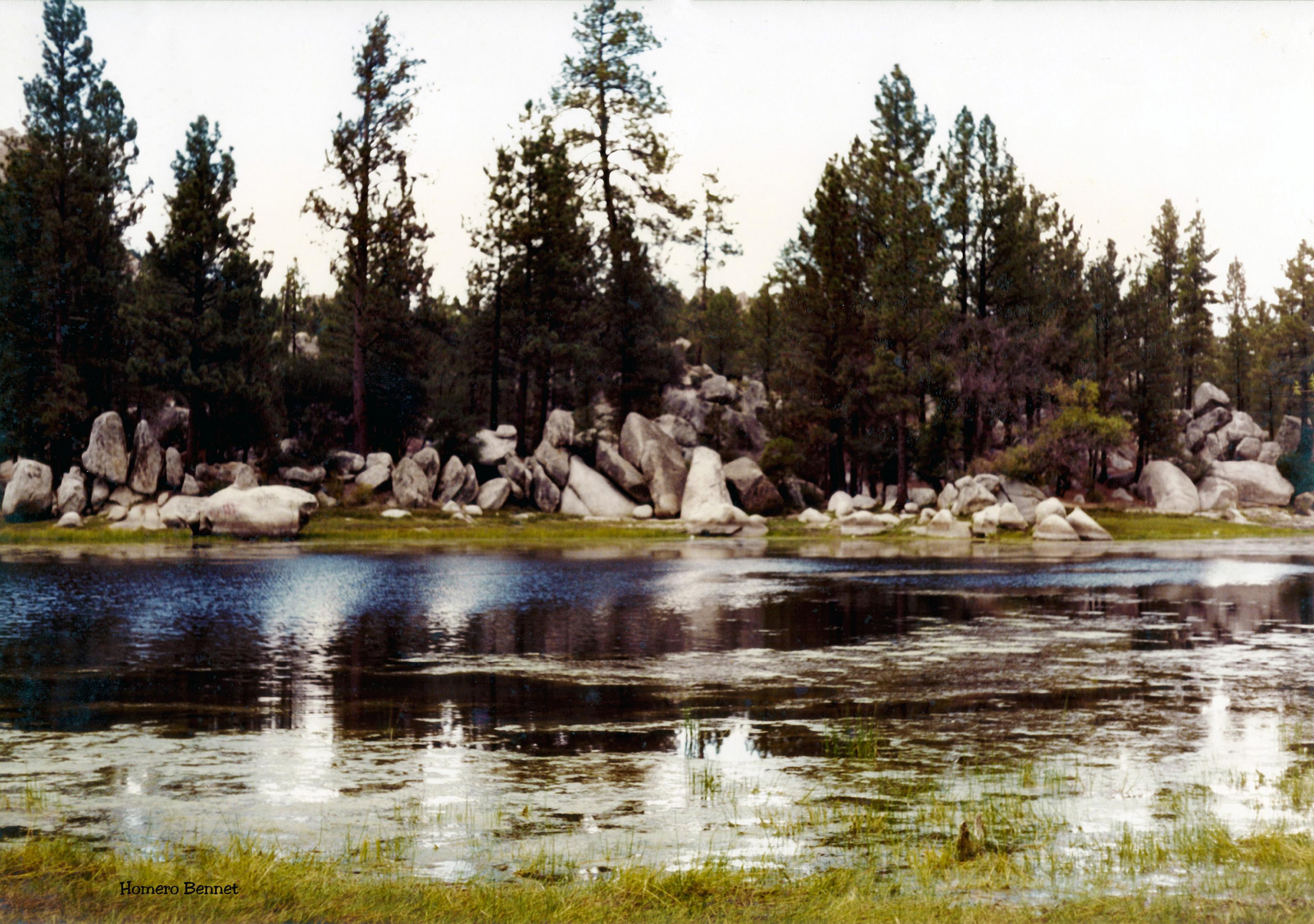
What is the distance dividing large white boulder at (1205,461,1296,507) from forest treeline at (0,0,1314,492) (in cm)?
1022

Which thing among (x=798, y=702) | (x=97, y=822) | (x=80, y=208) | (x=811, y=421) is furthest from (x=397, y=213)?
(x=97, y=822)

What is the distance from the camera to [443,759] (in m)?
12.0

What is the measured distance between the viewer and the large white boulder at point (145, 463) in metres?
58.3

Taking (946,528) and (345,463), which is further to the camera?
(345,463)

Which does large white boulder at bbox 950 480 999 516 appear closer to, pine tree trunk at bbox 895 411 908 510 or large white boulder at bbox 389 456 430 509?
pine tree trunk at bbox 895 411 908 510

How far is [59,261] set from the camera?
5844cm

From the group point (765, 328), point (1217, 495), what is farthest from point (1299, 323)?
point (765, 328)

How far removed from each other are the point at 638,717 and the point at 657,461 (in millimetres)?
49767

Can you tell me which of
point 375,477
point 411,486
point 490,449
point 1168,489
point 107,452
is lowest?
point 1168,489

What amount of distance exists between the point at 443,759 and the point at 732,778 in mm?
3020

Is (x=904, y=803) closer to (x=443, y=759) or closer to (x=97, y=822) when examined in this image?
(x=443, y=759)

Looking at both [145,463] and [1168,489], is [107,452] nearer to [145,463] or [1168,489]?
[145,463]

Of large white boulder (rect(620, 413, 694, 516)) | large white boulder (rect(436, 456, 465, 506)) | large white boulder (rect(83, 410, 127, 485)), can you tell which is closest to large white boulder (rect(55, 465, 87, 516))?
large white boulder (rect(83, 410, 127, 485))

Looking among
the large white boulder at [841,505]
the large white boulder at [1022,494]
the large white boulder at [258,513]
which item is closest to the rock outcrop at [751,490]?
the large white boulder at [841,505]
